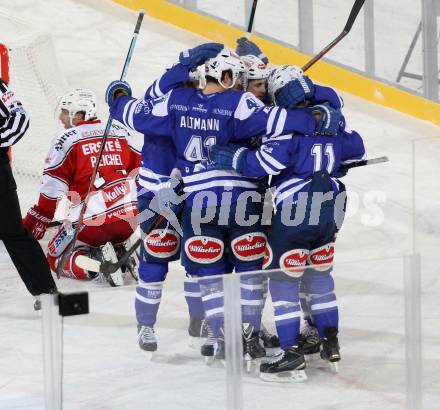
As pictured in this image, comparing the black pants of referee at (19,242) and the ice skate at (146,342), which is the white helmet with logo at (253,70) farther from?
the ice skate at (146,342)

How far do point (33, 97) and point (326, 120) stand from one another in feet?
9.20

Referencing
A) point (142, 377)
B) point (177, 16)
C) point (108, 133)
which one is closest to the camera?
point (142, 377)

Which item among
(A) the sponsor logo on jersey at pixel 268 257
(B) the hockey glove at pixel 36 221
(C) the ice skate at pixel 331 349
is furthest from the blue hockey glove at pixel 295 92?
(B) the hockey glove at pixel 36 221

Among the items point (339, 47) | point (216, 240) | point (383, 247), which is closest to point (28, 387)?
point (216, 240)

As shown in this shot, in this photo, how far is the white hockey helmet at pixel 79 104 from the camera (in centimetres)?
585

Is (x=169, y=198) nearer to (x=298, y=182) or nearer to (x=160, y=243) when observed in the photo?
(x=160, y=243)

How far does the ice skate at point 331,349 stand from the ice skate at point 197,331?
452mm

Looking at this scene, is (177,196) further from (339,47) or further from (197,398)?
(339,47)

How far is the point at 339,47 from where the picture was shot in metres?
8.07

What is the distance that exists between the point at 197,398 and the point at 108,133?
7.18 feet

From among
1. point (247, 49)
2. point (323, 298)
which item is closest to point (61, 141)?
point (247, 49)

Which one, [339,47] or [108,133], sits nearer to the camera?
[108,133]

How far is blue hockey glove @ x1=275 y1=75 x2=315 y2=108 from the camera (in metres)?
4.70

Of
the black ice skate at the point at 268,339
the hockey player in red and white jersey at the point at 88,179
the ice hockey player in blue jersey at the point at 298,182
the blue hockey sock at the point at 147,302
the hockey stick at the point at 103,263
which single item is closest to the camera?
the blue hockey sock at the point at 147,302
